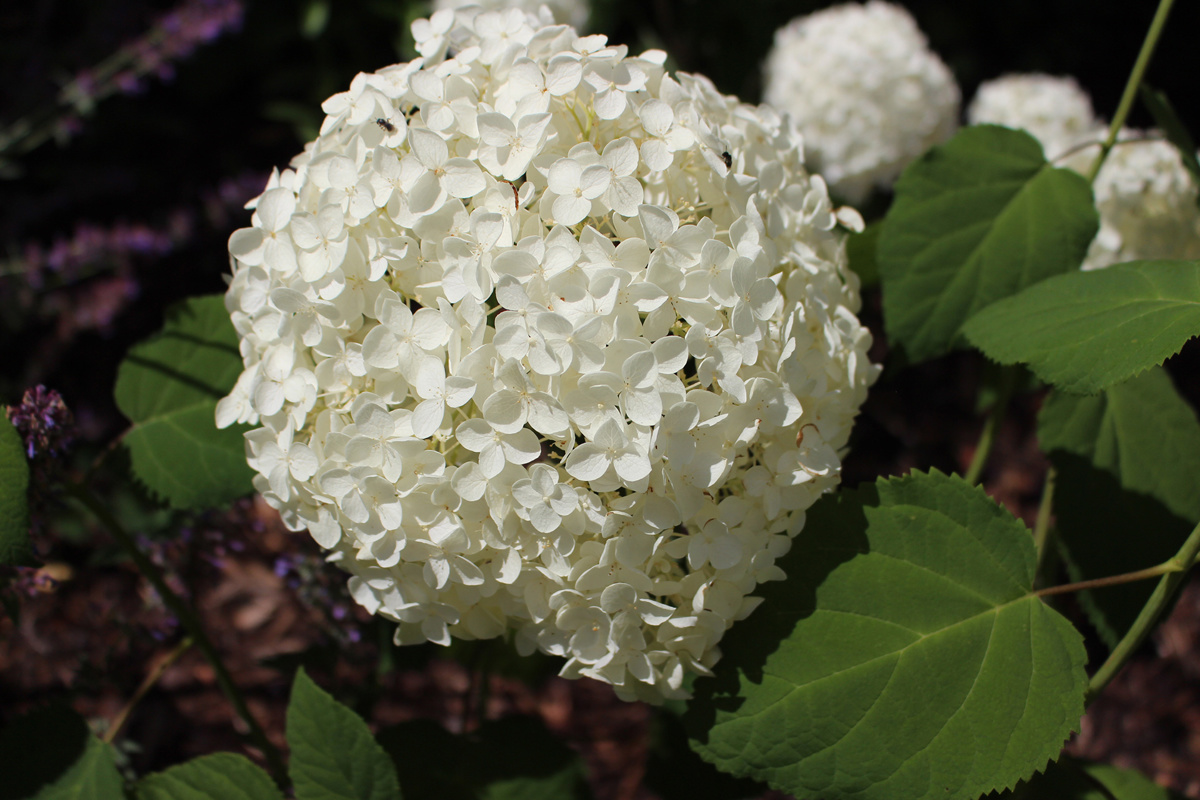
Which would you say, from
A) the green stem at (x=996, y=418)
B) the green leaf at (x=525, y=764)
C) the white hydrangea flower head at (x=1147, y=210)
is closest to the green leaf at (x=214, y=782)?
the green leaf at (x=525, y=764)

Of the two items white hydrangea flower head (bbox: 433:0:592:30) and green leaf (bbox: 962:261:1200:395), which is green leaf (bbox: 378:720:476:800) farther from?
white hydrangea flower head (bbox: 433:0:592:30)

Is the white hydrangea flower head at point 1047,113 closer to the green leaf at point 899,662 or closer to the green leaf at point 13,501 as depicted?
the green leaf at point 899,662

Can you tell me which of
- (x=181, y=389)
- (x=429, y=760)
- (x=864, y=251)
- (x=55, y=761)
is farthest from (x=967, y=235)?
(x=55, y=761)

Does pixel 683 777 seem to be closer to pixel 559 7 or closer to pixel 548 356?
pixel 548 356

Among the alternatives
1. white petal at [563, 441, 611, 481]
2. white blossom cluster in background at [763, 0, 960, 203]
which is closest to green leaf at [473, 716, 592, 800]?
white petal at [563, 441, 611, 481]

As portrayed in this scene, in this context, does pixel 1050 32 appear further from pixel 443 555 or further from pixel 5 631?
pixel 5 631

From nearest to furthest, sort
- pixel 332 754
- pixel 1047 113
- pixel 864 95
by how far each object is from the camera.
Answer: pixel 332 754 < pixel 1047 113 < pixel 864 95

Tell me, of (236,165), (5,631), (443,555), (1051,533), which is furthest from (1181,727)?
(236,165)
